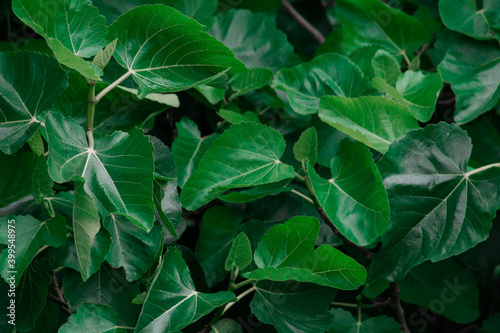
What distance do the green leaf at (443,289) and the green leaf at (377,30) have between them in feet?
1.36

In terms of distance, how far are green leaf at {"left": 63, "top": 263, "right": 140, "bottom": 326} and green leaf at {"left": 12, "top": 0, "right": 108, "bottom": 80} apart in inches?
10.7

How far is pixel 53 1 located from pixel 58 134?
6.2 inches

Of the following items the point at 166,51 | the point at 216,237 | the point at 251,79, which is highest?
the point at 166,51

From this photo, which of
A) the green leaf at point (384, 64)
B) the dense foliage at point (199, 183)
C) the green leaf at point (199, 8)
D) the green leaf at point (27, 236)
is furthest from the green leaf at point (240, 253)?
the green leaf at point (199, 8)

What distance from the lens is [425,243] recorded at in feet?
2.03

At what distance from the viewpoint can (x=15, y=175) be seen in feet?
2.15

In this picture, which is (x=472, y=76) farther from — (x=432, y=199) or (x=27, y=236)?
(x=27, y=236)

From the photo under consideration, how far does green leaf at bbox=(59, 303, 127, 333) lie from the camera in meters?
0.58

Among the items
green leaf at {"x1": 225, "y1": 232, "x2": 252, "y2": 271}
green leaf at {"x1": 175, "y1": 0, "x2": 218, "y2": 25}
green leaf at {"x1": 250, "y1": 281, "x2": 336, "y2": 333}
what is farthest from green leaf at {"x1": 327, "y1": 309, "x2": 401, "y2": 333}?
green leaf at {"x1": 175, "y1": 0, "x2": 218, "y2": 25}

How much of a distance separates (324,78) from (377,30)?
22 cm

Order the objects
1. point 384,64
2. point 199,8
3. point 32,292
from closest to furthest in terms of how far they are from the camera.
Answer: point 32,292 < point 384,64 < point 199,8

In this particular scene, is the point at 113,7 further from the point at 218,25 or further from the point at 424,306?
the point at 424,306

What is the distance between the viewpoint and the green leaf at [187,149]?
770 millimetres

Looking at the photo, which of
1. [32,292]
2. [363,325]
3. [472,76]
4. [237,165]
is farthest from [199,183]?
[472,76]
